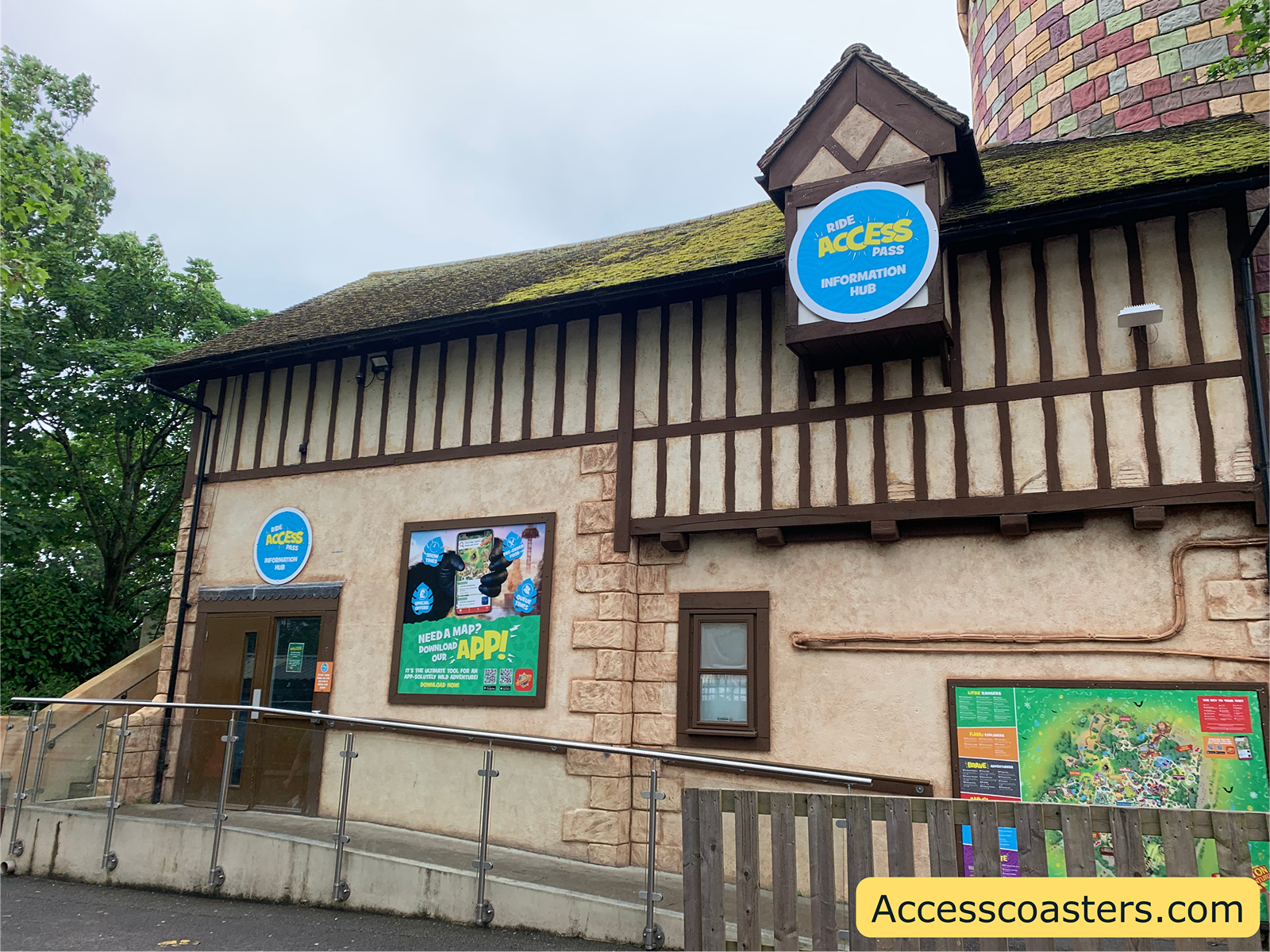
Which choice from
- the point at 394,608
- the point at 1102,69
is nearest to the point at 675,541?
the point at 394,608

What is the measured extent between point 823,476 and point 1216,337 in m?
3.06

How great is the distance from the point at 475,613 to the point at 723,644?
8.37 feet

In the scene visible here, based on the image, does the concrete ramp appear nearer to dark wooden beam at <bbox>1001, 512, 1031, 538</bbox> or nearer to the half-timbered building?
the half-timbered building

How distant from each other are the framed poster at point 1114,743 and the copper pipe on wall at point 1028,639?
250 mm

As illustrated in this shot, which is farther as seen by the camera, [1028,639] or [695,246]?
[695,246]

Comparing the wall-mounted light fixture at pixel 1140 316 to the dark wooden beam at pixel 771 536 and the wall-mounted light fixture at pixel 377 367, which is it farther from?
the wall-mounted light fixture at pixel 377 367

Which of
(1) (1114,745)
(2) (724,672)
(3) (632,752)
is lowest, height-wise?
(3) (632,752)

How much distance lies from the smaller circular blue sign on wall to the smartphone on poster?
209cm

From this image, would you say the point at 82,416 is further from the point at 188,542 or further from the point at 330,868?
the point at 330,868

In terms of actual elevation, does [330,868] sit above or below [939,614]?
below

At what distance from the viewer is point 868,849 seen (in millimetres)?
4422

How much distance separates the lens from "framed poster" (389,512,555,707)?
8.79m

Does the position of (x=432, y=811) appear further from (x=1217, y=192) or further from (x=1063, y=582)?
(x=1217, y=192)

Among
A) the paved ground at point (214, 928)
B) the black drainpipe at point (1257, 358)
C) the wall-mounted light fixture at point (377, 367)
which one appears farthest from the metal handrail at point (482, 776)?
the wall-mounted light fixture at point (377, 367)
